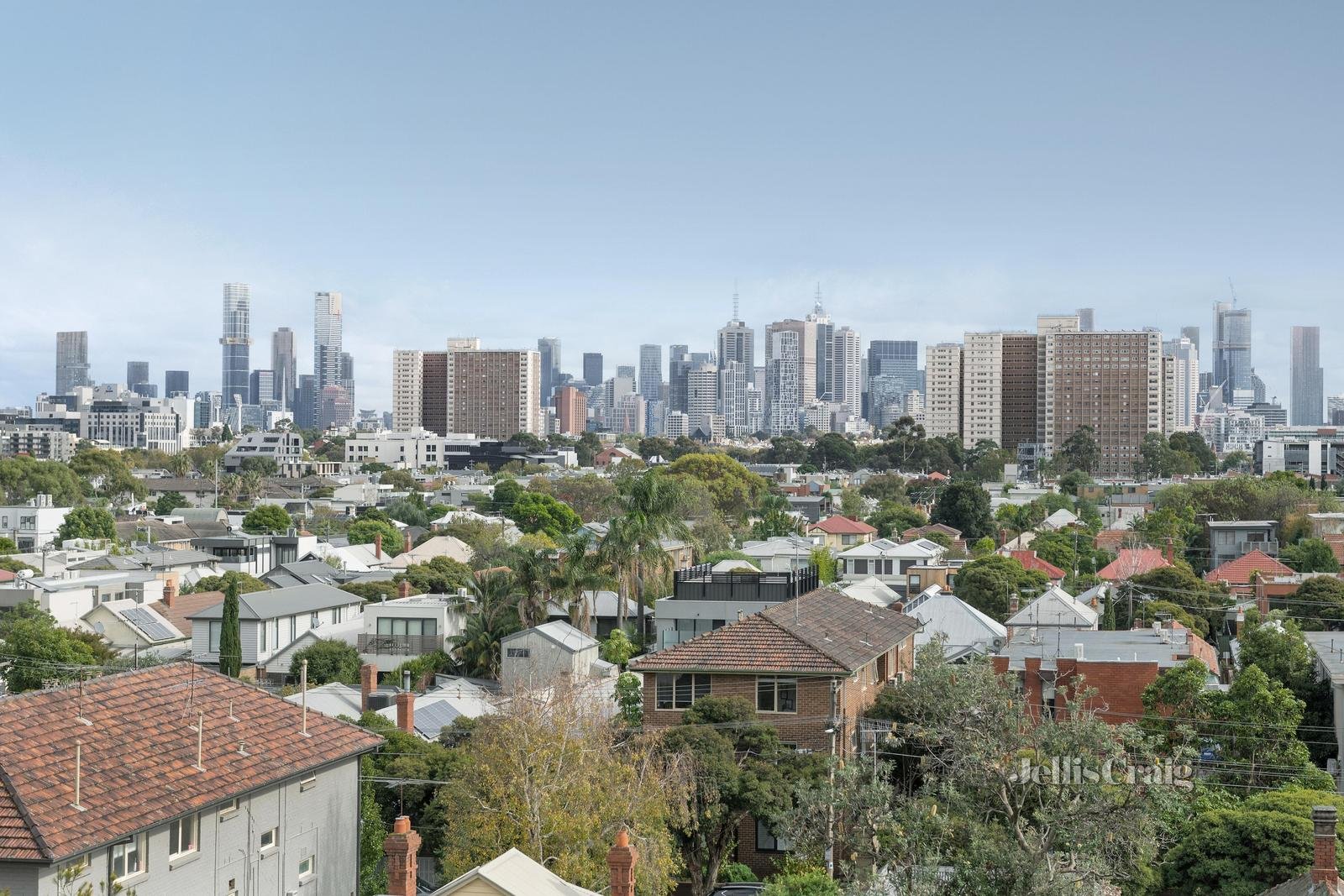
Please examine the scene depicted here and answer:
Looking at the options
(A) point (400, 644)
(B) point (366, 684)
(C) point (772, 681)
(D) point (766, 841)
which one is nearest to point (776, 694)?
(C) point (772, 681)

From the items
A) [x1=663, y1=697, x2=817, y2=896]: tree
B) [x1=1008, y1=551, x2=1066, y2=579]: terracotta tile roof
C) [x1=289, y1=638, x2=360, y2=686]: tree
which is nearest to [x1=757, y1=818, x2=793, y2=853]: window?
[x1=663, y1=697, x2=817, y2=896]: tree

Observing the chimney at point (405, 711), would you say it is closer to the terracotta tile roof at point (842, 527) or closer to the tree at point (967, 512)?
the terracotta tile roof at point (842, 527)

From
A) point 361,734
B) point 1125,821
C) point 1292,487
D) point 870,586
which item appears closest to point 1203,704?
point 1125,821

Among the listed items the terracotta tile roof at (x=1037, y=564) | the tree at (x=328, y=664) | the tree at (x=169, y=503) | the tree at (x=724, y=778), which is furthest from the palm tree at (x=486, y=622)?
the tree at (x=169, y=503)

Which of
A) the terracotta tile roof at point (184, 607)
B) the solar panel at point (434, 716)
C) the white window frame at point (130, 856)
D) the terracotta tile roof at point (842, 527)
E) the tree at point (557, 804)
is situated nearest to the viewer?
the white window frame at point (130, 856)

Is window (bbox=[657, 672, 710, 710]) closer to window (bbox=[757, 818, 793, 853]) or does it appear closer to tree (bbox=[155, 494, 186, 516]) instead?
window (bbox=[757, 818, 793, 853])

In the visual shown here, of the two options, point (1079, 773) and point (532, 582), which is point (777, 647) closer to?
point (1079, 773)
